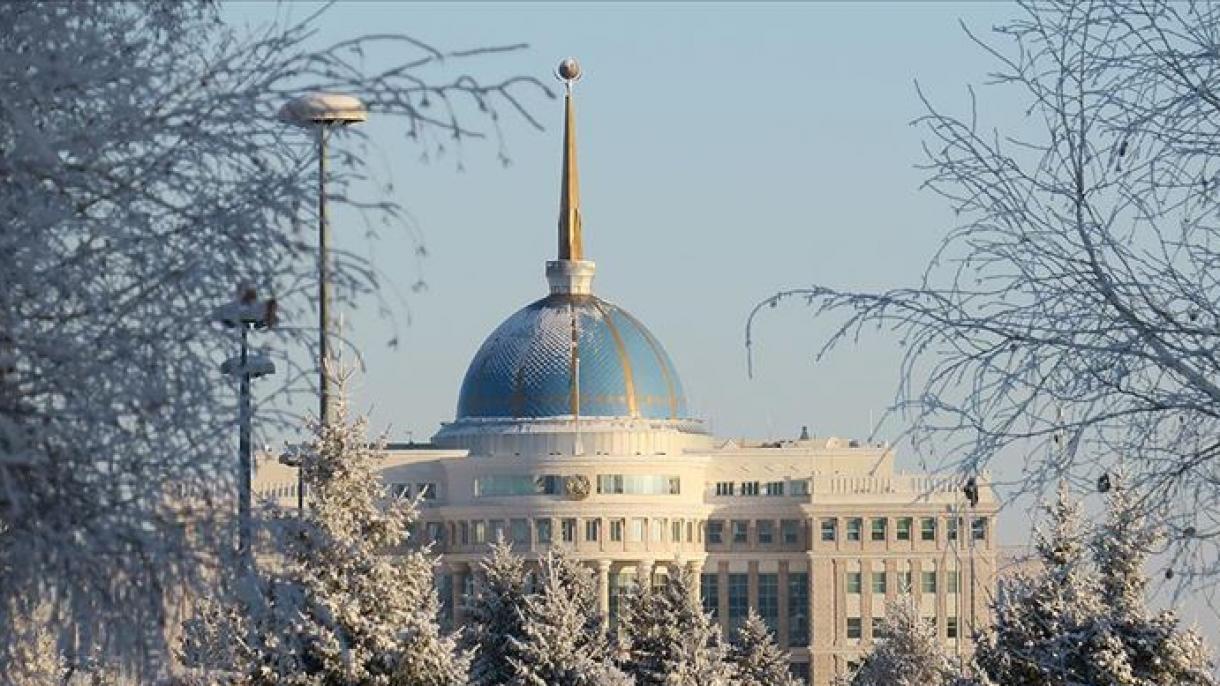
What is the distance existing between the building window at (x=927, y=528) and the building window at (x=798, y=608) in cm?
477

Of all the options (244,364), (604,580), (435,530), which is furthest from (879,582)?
(244,364)

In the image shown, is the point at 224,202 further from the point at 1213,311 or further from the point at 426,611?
the point at 426,611

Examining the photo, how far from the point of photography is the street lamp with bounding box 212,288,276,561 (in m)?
8.51

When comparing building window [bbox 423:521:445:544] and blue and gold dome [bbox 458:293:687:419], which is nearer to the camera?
building window [bbox 423:521:445:544]

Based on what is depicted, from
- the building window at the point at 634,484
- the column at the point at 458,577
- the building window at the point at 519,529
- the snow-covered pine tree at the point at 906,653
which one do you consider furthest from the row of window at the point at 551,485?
the snow-covered pine tree at the point at 906,653

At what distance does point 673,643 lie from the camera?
214 feet

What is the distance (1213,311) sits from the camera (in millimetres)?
9258

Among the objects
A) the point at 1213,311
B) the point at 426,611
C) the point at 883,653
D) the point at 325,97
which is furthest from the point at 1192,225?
the point at 883,653

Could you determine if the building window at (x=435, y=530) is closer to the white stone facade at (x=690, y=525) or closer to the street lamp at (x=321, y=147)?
the white stone facade at (x=690, y=525)

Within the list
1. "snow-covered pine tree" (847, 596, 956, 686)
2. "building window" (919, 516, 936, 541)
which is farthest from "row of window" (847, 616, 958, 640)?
"snow-covered pine tree" (847, 596, 956, 686)

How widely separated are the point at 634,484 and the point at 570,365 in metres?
5.88

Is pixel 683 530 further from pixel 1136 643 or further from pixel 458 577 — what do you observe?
pixel 1136 643

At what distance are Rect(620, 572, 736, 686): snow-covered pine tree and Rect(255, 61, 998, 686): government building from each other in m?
56.0

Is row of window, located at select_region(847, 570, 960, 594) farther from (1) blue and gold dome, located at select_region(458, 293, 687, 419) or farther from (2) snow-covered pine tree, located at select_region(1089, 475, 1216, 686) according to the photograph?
(2) snow-covered pine tree, located at select_region(1089, 475, 1216, 686)
